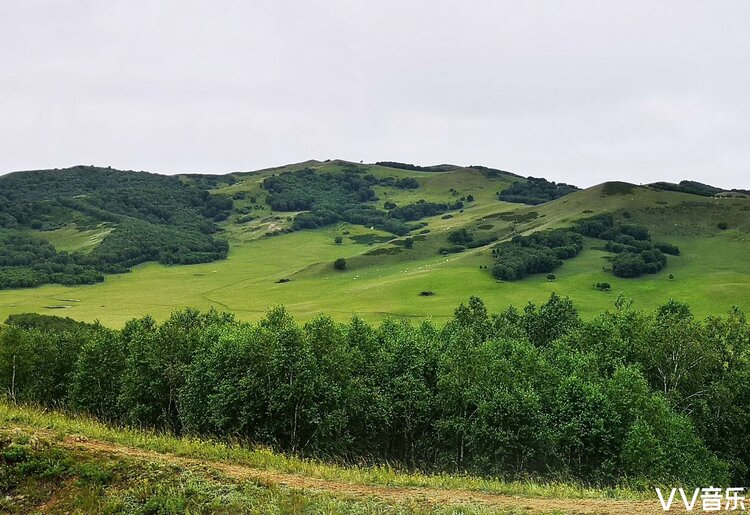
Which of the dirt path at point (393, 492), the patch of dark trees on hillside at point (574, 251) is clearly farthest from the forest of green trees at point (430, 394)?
the patch of dark trees on hillside at point (574, 251)

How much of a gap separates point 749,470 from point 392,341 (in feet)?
113

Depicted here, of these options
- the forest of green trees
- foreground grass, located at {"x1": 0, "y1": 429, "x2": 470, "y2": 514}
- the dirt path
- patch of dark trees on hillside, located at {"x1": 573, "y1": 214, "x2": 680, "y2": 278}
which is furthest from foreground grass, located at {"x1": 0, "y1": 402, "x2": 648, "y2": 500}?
patch of dark trees on hillside, located at {"x1": 573, "y1": 214, "x2": 680, "y2": 278}

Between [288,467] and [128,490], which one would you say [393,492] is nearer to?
[288,467]

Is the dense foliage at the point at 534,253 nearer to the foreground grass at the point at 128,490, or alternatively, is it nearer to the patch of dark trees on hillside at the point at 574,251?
the patch of dark trees on hillside at the point at 574,251

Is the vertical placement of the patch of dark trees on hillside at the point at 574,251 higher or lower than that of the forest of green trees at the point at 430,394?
higher

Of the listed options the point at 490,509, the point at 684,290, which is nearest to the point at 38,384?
the point at 490,509

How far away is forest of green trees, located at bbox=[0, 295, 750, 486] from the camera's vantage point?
3928cm

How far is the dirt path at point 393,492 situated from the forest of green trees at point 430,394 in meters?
13.7

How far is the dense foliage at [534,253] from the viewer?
539 feet

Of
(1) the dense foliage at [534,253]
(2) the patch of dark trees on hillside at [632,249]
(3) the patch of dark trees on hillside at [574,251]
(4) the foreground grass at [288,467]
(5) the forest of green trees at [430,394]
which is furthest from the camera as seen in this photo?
(1) the dense foliage at [534,253]

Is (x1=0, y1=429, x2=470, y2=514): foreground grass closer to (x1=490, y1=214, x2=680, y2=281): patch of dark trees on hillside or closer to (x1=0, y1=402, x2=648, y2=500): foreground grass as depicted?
(x1=0, y1=402, x2=648, y2=500): foreground grass

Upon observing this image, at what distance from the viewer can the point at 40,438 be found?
1980 centimetres

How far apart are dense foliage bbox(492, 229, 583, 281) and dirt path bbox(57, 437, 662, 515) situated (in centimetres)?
14695

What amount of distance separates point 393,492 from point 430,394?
89.0 feet
